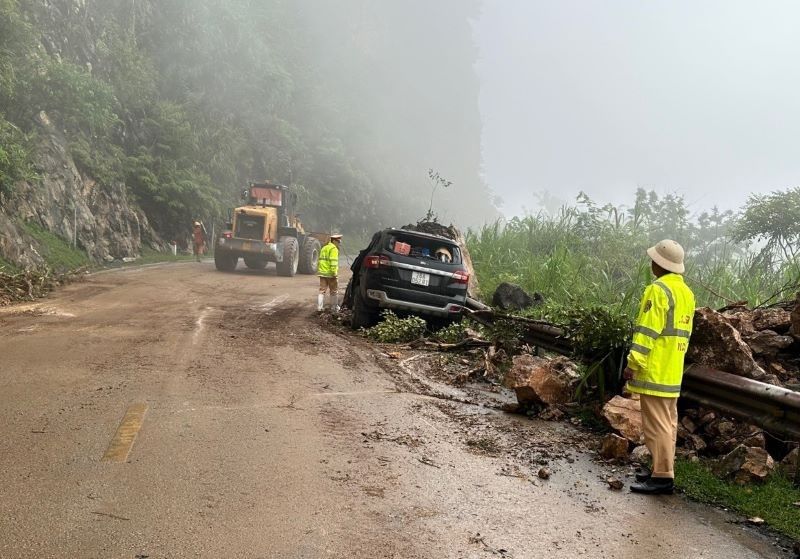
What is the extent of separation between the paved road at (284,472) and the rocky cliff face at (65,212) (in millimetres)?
10939

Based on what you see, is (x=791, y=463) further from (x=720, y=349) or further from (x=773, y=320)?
(x=773, y=320)

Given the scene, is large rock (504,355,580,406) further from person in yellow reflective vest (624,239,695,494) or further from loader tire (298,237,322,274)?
loader tire (298,237,322,274)

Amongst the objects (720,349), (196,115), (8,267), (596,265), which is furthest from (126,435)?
(196,115)

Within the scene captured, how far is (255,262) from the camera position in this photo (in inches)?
880

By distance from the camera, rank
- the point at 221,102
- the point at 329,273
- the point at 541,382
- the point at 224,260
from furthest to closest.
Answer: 1. the point at 221,102
2. the point at 224,260
3. the point at 329,273
4. the point at 541,382

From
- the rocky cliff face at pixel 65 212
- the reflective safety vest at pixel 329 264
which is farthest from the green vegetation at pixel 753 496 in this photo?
the rocky cliff face at pixel 65 212

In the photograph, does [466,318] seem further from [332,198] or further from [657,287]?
[332,198]

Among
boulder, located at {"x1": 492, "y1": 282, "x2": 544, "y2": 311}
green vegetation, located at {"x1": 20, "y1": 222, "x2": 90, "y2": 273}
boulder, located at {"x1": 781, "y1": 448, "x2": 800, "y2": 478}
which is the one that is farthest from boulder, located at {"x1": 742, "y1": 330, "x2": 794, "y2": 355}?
green vegetation, located at {"x1": 20, "y1": 222, "x2": 90, "y2": 273}

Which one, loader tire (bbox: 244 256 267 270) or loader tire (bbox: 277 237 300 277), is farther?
loader tire (bbox: 244 256 267 270)

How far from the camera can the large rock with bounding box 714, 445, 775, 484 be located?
4359mm

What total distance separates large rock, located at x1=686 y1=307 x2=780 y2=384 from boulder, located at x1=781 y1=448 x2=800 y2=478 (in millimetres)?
761

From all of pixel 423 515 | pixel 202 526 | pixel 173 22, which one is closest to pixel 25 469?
pixel 202 526

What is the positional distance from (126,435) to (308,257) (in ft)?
61.6

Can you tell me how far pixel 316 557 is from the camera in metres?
3.04
